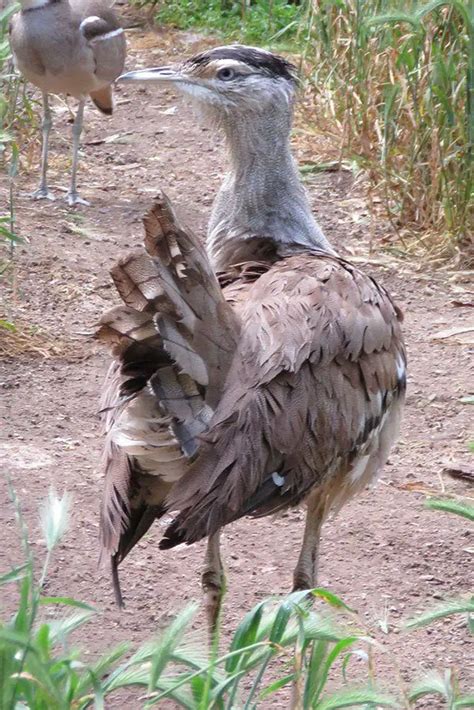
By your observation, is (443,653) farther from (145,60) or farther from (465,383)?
(145,60)

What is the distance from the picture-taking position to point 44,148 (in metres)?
7.75

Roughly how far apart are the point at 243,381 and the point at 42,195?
4.84 metres

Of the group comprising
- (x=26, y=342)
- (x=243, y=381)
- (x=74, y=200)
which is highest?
(x=243, y=381)

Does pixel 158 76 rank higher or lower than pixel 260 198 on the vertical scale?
higher

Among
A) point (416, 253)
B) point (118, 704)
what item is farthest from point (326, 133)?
point (118, 704)

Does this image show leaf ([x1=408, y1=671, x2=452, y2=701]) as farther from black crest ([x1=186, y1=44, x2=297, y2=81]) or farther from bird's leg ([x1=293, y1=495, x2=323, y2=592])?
black crest ([x1=186, y1=44, x2=297, y2=81])

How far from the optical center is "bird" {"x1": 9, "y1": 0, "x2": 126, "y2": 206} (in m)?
7.66

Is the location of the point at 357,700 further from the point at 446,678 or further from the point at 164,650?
the point at 164,650

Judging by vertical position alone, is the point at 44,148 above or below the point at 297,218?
below

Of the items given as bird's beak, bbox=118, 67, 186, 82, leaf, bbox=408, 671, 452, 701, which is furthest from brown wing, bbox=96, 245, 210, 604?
bird's beak, bbox=118, 67, 186, 82

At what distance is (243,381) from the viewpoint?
317 centimetres

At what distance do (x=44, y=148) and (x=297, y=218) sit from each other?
3.96m

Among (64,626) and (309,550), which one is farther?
(309,550)

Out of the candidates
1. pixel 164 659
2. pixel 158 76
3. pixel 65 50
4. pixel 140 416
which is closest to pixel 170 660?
pixel 164 659
